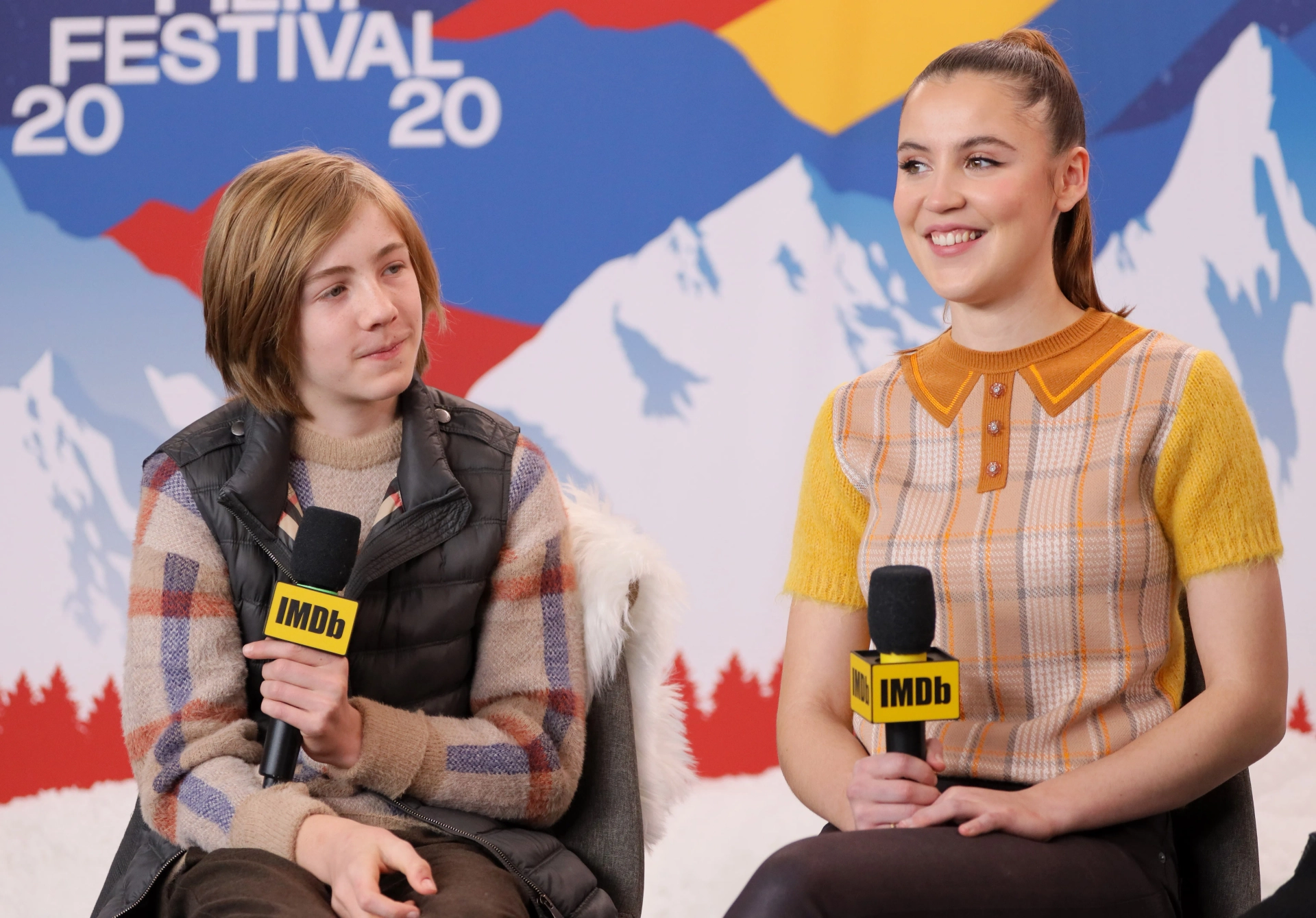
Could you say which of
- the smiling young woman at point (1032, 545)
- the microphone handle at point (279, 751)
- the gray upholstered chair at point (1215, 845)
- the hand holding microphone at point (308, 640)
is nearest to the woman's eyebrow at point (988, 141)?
the smiling young woman at point (1032, 545)

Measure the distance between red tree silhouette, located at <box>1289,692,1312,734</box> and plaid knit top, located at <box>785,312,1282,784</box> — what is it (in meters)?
1.79

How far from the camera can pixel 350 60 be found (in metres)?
3.19

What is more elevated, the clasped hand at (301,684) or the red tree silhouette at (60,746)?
the clasped hand at (301,684)

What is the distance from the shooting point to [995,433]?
59.0 inches

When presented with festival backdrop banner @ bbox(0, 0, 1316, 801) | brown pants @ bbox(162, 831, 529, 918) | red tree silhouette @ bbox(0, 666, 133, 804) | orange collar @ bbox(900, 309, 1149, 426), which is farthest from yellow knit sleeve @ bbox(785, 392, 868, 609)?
red tree silhouette @ bbox(0, 666, 133, 804)

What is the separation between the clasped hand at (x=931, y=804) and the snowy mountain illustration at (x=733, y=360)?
5.93 feet

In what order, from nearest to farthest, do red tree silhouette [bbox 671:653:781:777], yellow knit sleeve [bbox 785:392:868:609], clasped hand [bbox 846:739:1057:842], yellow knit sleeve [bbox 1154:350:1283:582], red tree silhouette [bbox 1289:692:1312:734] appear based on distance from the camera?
clasped hand [bbox 846:739:1057:842]
yellow knit sleeve [bbox 1154:350:1283:582]
yellow knit sleeve [bbox 785:392:868:609]
red tree silhouette [bbox 1289:692:1312:734]
red tree silhouette [bbox 671:653:781:777]

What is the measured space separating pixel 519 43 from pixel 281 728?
221cm

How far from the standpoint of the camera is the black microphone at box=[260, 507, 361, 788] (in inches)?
50.0

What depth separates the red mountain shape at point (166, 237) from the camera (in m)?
3.21

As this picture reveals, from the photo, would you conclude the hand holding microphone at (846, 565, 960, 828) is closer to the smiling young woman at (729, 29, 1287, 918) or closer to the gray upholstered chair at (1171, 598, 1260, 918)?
the smiling young woman at (729, 29, 1287, 918)

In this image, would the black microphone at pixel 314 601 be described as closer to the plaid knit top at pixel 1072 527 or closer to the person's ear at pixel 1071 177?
the plaid knit top at pixel 1072 527

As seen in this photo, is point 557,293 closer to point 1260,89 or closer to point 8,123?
point 8,123

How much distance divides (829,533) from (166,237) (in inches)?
86.1
